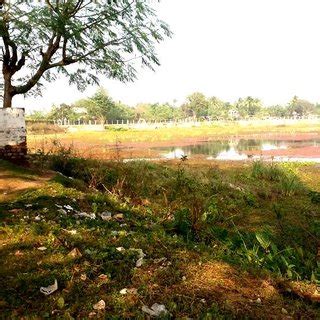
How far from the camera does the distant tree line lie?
79688 millimetres

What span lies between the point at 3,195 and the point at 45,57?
585 cm

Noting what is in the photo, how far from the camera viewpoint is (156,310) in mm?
3717

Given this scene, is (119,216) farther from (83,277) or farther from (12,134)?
(12,134)

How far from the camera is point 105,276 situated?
4277mm

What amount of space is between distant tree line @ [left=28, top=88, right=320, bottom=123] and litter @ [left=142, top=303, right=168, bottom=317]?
217 feet

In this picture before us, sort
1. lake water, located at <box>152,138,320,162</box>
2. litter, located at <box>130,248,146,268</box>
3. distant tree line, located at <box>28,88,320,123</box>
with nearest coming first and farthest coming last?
litter, located at <box>130,248,146,268</box>, lake water, located at <box>152,138,320,162</box>, distant tree line, located at <box>28,88,320,123</box>

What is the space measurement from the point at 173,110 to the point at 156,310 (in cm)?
10971

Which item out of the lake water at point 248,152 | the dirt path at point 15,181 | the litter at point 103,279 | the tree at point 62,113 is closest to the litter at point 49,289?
the litter at point 103,279

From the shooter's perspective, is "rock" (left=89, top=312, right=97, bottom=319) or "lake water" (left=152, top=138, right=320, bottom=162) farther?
"lake water" (left=152, top=138, right=320, bottom=162)

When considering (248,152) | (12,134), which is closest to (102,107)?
(248,152)

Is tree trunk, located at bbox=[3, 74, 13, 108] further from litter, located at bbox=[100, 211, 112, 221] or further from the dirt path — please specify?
litter, located at bbox=[100, 211, 112, 221]

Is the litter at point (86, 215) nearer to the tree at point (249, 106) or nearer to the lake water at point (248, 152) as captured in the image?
the lake water at point (248, 152)

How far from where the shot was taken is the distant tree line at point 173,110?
7969 centimetres

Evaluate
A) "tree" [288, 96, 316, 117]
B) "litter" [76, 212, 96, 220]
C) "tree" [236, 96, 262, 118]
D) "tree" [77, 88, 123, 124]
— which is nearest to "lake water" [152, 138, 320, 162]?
"litter" [76, 212, 96, 220]
